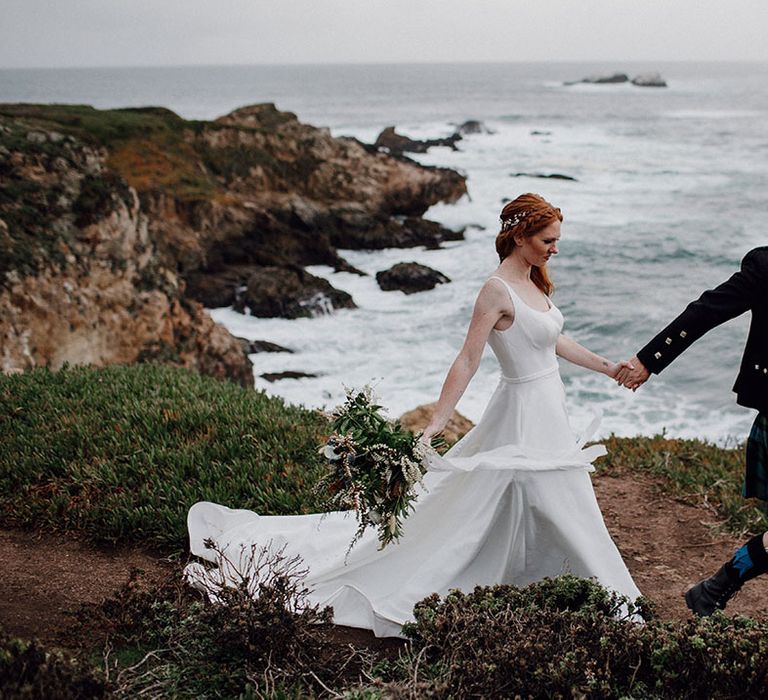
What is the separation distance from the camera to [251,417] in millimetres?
8297

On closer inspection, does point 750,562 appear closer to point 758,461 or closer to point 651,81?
point 758,461

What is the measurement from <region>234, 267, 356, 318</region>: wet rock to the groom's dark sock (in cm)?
2015

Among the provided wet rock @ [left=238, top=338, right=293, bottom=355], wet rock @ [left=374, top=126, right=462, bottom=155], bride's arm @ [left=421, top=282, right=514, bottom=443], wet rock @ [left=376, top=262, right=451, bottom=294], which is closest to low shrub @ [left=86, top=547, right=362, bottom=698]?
bride's arm @ [left=421, top=282, right=514, bottom=443]

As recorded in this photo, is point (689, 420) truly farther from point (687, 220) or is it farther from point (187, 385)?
point (687, 220)

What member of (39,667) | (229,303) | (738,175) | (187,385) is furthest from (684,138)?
(39,667)

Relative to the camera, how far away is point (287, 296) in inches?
989

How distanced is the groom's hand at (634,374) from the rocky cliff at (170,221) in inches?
310

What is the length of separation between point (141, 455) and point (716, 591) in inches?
186

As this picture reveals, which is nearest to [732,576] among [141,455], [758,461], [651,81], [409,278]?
[758,461]

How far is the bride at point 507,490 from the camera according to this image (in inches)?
210

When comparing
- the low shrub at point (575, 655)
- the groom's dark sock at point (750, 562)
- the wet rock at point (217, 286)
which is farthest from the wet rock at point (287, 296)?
the low shrub at point (575, 655)

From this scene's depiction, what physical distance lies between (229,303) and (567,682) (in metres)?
22.4

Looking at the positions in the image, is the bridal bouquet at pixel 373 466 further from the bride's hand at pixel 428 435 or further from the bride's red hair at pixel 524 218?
the bride's red hair at pixel 524 218

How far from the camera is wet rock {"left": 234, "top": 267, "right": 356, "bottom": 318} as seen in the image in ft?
81.6
